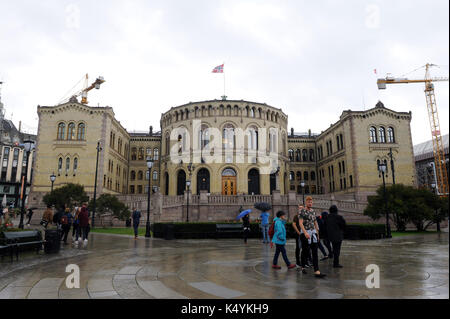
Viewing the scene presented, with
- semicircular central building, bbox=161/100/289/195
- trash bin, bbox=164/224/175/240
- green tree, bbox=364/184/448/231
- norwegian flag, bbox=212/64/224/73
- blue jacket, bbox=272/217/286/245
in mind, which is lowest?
trash bin, bbox=164/224/175/240

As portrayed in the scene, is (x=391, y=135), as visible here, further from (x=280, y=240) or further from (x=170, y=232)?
(x=280, y=240)

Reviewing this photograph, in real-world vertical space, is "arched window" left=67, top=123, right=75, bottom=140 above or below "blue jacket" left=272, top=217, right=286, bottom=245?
above

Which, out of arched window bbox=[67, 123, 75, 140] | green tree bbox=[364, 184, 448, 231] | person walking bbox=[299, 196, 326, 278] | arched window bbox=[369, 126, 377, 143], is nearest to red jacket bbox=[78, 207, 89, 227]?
person walking bbox=[299, 196, 326, 278]

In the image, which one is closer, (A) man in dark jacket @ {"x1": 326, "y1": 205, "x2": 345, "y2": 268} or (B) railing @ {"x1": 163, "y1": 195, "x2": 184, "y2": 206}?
(A) man in dark jacket @ {"x1": 326, "y1": 205, "x2": 345, "y2": 268}

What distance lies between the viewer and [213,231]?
1861 cm

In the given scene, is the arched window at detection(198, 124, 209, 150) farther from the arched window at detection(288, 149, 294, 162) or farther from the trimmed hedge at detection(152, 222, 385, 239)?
the trimmed hedge at detection(152, 222, 385, 239)

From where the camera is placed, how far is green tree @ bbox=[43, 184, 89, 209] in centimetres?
2906

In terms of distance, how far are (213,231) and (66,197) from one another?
1882cm

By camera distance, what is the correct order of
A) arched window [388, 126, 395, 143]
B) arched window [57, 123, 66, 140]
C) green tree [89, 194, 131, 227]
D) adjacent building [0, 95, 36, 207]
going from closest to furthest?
green tree [89, 194, 131, 227], arched window [57, 123, 66, 140], arched window [388, 126, 395, 143], adjacent building [0, 95, 36, 207]

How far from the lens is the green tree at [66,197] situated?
95.3ft

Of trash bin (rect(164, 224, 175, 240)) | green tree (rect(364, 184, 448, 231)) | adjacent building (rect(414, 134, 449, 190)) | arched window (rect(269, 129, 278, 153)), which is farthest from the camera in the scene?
adjacent building (rect(414, 134, 449, 190))

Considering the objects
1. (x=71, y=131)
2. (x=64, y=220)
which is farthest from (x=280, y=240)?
(x=71, y=131)

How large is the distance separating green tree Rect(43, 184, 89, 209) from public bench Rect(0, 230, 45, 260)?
19.6 m
